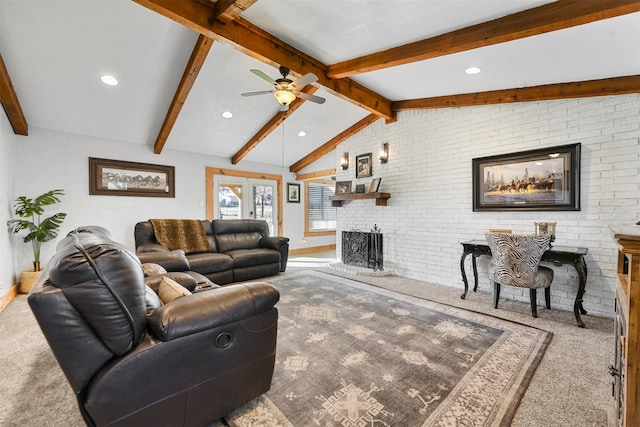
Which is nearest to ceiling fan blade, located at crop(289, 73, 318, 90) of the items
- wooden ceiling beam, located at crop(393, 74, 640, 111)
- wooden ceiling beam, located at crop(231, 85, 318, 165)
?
wooden ceiling beam, located at crop(231, 85, 318, 165)

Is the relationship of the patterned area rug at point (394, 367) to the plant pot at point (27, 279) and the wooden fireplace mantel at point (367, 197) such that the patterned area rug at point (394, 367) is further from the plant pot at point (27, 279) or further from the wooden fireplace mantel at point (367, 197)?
the plant pot at point (27, 279)

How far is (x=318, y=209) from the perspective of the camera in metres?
8.13

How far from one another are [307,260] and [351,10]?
194 inches

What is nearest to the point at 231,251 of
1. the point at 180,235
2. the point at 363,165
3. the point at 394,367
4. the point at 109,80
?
the point at 180,235

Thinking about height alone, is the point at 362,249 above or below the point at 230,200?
below

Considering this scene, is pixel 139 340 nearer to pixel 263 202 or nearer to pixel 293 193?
pixel 263 202

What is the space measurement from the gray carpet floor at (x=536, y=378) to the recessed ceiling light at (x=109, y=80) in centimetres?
284

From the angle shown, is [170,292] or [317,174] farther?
[317,174]

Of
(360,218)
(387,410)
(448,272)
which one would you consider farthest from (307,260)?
(387,410)

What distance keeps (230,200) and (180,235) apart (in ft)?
7.39

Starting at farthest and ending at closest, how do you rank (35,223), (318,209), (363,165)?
(318,209)
(363,165)
(35,223)

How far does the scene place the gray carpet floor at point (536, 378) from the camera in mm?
1533

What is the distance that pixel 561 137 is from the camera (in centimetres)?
318

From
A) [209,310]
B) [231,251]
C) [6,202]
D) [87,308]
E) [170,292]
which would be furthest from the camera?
[231,251]
